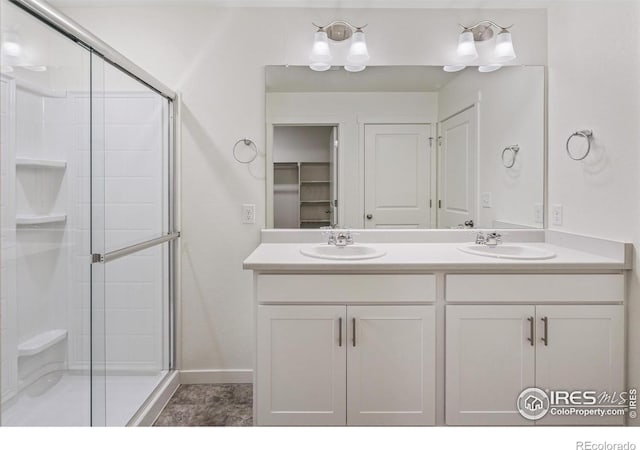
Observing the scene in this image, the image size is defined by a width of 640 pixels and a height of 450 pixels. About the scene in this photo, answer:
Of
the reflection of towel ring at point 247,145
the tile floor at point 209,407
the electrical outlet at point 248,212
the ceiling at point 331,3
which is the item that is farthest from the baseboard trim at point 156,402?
the ceiling at point 331,3

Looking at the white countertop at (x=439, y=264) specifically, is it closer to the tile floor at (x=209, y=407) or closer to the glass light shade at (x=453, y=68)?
the tile floor at (x=209, y=407)

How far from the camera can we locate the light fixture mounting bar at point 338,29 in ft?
7.74

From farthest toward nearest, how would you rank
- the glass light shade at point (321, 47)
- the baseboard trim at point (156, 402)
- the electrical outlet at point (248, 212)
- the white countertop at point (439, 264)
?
1. the electrical outlet at point (248, 212)
2. the glass light shade at point (321, 47)
3. the baseboard trim at point (156, 402)
4. the white countertop at point (439, 264)

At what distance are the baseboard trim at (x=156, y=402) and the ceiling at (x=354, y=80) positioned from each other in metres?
1.76

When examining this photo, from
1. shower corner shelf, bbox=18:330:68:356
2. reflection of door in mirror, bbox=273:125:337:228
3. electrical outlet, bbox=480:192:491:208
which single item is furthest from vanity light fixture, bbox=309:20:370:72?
shower corner shelf, bbox=18:330:68:356

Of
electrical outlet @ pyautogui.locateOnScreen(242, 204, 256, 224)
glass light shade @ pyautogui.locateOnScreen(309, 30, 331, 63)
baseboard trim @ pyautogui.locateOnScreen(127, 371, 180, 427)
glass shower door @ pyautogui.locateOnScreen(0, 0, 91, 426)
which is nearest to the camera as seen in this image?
glass shower door @ pyautogui.locateOnScreen(0, 0, 91, 426)

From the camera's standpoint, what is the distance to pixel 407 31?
94.7 inches

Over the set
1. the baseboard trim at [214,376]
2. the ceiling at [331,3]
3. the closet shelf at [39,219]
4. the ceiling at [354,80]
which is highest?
the ceiling at [331,3]

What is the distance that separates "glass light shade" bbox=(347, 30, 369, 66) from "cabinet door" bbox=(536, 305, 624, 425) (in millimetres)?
1601

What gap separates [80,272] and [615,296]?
219cm

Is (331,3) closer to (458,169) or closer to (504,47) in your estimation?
(504,47)

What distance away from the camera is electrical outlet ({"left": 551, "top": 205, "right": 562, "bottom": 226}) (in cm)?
224

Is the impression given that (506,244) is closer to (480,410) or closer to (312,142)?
(480,410)

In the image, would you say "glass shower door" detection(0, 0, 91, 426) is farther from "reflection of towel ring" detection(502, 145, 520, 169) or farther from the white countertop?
"reflection of towel ring" detection(502, 145, 520, 169)
